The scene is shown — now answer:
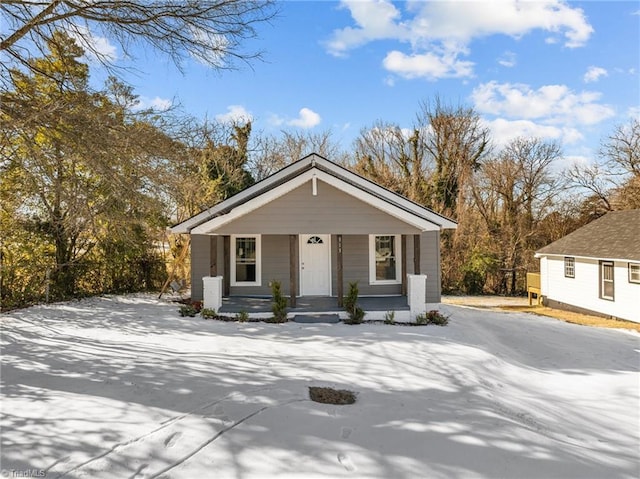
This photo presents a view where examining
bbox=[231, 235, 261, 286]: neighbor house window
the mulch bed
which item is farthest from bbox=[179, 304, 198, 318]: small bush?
the mulch bed

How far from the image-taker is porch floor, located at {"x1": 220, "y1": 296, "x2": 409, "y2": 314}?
9.87 metres

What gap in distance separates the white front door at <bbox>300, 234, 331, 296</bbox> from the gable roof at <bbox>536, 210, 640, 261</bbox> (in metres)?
11.7

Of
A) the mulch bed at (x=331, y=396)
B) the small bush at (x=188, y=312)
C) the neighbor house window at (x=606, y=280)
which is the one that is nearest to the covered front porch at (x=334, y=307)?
the small bush at (x=188, y=312)

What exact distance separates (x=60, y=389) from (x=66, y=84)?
530 cm

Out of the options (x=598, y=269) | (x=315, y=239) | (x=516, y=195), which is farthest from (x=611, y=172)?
(x=315, y=239)

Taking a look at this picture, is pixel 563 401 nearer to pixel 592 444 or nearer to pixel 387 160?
pixel 592 444

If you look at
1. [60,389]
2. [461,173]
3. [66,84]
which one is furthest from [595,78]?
[60,389]

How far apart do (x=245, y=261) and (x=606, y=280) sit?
15240 millimetres

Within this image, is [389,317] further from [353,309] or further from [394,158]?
[394,158]

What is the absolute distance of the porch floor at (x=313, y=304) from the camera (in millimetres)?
9867

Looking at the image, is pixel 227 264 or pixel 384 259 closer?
pixel 227 264

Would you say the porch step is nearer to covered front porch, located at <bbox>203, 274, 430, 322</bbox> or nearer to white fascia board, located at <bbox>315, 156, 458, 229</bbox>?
covered front porch, located at <bbox>203, 274, 430, 322</bbox>

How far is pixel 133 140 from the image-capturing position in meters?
5.85

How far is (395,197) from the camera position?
1192 cm
